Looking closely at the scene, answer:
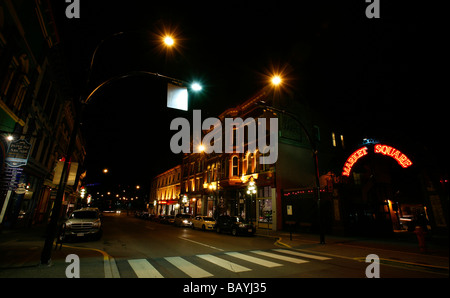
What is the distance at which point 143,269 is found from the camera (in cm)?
687

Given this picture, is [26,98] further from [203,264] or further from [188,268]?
[203,264]

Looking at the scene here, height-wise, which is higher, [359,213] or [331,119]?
[331,119]

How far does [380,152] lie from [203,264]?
13082 millimetres

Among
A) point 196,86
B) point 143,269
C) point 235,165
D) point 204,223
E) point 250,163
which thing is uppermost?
point 235,165

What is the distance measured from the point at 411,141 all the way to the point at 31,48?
79.3 ft

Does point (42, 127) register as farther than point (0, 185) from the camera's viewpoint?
Yes

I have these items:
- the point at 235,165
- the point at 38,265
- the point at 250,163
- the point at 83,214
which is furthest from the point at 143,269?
the point at 235,165

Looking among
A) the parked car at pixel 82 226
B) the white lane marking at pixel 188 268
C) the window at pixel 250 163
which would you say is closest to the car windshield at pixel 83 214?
the parked car at pixel 82 226

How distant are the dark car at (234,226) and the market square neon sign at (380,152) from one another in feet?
28.7

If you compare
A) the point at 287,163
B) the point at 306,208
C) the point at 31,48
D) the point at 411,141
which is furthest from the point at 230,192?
the point at 31,48

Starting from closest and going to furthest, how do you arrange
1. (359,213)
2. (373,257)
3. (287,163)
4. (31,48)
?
(373,257)
(31,48)
(359,213)
(287,163)

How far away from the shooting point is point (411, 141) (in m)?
12.4

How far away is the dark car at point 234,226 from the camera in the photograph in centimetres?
1797
